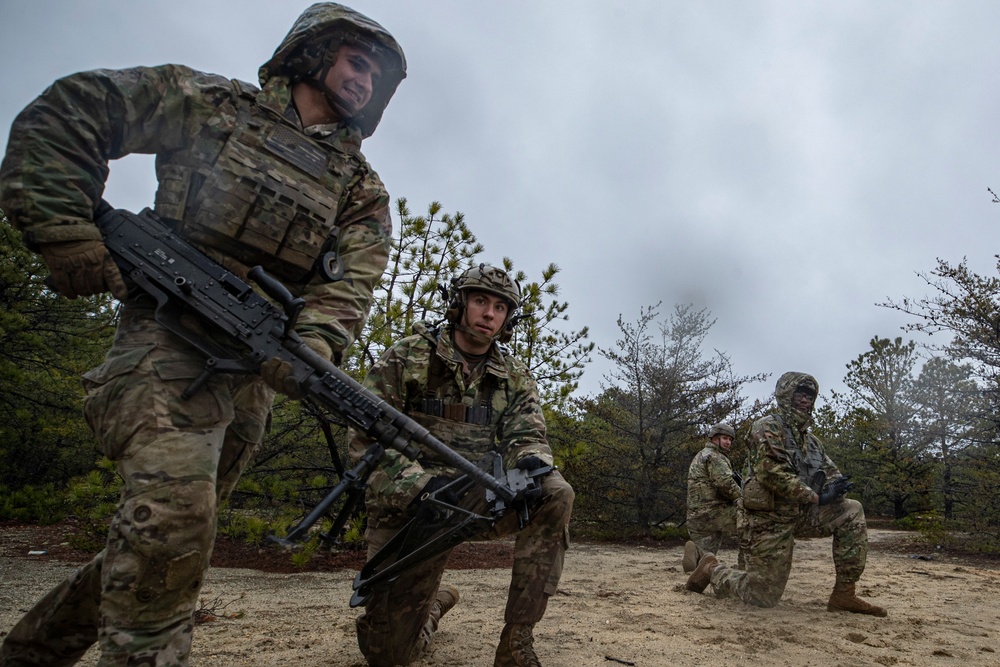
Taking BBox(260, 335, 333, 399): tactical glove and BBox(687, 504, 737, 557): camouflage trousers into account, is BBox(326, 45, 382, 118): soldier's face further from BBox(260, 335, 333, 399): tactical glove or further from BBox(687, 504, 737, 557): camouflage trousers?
BBox(687, 504, 737, 557): camouflage trousers

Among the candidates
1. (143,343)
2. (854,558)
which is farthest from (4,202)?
(854,558)

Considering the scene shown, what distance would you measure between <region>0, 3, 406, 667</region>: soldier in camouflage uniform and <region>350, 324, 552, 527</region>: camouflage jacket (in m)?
0.91

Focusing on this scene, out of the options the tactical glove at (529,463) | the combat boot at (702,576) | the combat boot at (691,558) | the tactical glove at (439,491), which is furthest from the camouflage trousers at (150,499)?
the combat boot at (691,558)

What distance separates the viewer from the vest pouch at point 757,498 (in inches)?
218

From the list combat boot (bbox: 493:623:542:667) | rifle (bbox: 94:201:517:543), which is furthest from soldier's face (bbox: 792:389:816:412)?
rifle (bbox: 94:201:517:543)

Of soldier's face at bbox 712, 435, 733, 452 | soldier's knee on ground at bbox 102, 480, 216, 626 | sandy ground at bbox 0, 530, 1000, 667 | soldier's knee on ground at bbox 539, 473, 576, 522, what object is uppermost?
soldier's face at bbox 712, 435, 733, 452

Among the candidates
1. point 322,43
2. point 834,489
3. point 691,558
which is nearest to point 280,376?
point 322,43

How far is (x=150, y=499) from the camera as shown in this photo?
1882 millimetres

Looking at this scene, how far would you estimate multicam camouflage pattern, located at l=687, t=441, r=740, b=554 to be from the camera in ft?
26.4

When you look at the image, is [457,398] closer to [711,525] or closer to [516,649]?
[516,649]

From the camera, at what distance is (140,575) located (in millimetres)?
1831

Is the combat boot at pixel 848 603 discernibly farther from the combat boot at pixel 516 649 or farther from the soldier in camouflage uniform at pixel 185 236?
the soldier in camouflage uniform at pixel 185 236

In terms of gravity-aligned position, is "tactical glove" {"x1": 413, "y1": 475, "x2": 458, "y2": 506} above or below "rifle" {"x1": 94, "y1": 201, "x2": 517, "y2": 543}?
below

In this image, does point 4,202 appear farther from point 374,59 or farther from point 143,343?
point 374,59
